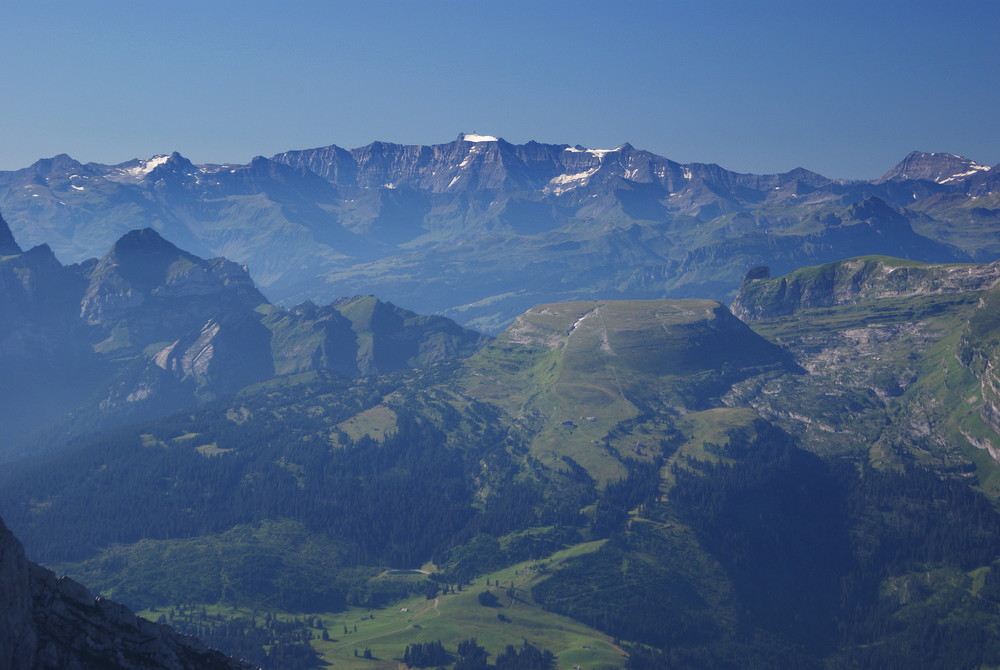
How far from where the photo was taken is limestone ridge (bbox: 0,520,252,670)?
75.5 meters

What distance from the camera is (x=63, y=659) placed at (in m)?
80.1

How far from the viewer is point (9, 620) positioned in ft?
244

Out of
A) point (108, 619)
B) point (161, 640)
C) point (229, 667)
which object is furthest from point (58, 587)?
point (229, 667)

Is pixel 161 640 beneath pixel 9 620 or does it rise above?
beneath

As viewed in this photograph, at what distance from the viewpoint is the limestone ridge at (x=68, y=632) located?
75500mm

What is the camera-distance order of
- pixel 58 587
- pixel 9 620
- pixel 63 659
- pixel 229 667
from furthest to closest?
pixel 229 667, pixel 58 587, pixel 63 659, pixel 9 620

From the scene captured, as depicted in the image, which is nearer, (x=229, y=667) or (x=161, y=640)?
(x=161, y=640)

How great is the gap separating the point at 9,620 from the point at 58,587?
13.2 m

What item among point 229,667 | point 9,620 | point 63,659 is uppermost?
point 9,620

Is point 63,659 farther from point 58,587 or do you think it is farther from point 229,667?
point 229,667

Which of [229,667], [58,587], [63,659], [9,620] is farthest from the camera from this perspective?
[229,667]

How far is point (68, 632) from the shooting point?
8344 centimetres

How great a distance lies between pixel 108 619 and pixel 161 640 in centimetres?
597

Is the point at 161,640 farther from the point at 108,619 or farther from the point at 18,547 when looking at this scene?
the point at 18,547
